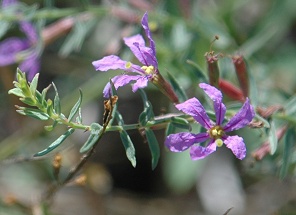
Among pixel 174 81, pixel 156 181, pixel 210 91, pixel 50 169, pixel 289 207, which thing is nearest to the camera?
pixel 210 91

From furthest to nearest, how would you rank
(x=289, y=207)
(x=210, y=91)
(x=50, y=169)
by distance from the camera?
(x=50, y=169) → (x=289, y=207) → (x=210, y=91)

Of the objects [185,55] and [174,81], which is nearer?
[174,81]

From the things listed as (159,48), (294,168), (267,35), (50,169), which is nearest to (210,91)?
(294,168)

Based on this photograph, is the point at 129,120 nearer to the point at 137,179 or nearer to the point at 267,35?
the point at 137,179

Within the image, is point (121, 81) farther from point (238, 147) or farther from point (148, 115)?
point (238, 147)

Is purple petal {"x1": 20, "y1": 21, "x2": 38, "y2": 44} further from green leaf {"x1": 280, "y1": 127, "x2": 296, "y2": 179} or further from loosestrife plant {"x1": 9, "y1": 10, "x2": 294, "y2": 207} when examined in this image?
green leaf {"x1": 280, "y1": 127, "x2": 296, "y2": 179}

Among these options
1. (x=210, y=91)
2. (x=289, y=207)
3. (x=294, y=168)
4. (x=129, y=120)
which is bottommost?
(x=129, y=120)

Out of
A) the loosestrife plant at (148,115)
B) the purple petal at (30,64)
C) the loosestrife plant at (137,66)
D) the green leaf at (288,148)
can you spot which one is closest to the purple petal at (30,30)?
the purple petal at (30,64)
